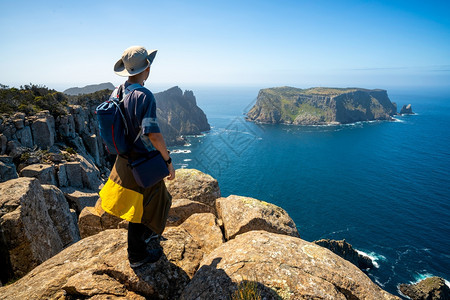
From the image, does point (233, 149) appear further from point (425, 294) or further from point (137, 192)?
point (137, 192)

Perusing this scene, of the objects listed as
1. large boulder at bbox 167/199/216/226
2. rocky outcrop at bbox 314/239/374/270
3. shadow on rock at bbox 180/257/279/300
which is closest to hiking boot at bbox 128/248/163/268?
shadow on rock at bbox 180/257/279/300

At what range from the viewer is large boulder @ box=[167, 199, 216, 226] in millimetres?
9734

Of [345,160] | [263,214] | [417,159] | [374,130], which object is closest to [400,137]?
[374,130]

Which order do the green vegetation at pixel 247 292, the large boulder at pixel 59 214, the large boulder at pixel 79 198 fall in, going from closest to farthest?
the green vegetation at pixel 247 292 → the large boulder at pixel 59 214 → the large boulder at pixel 79 198

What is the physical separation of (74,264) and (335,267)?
7.20m

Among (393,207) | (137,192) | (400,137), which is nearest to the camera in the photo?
(137,192)

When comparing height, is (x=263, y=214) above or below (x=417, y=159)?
above

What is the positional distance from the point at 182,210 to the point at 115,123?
20.2ft

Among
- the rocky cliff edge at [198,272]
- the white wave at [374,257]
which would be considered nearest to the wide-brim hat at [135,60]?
the rocky cliff edge at [198,272]

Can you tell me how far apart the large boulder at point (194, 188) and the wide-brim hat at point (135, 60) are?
7336 millimetres

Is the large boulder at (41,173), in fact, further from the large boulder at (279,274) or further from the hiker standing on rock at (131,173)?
the large boulder at (279,274)

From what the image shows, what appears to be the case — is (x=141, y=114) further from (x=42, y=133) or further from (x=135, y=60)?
(x=42, y=133)

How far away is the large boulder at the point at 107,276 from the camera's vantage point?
5.59 meters

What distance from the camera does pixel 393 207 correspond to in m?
70.3
